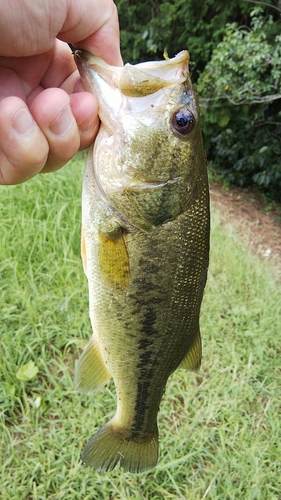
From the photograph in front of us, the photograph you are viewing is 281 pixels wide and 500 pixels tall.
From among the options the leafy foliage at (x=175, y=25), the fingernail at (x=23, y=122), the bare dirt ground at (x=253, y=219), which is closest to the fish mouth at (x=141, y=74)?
the fingernail at (x=23, y=122)

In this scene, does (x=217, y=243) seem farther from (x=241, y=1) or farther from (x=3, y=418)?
(x=241, y=1)

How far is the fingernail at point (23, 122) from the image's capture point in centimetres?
137

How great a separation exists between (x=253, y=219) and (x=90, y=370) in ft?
20.7

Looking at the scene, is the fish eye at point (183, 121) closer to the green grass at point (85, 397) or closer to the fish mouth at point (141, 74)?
the fish mouth at point (141, 74)

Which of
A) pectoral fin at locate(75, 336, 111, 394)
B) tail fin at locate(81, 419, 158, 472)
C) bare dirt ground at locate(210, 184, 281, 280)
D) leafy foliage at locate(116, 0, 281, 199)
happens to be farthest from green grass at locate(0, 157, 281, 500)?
leafy foliage at locate(116, 0, 281, 199)

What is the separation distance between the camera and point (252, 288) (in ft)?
14.8

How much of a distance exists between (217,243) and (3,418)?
131 inches

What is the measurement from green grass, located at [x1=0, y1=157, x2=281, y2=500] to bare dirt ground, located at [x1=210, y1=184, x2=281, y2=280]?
7.24ft

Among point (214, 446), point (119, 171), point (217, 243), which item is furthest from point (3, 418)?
point (217, 243)

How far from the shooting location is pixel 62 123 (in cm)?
142

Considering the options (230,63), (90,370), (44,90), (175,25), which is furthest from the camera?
(175,25)

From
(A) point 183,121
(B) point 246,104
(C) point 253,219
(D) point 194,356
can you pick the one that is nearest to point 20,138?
(A) point 183,121

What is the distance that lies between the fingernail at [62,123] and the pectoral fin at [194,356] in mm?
927

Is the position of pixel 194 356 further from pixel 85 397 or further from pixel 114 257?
pixel 85 397
